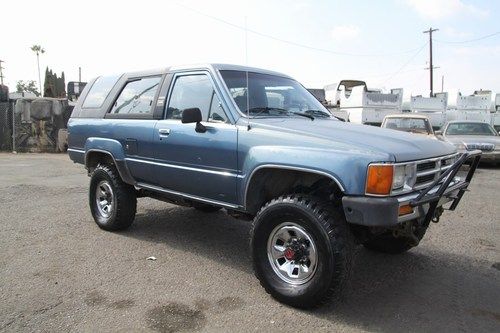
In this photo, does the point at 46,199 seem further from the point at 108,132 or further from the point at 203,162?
the point at 203,162

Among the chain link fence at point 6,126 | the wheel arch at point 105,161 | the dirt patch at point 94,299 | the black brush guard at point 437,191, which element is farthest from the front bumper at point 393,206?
the chain link fence at point 6,126

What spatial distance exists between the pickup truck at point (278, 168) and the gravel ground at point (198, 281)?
334mm

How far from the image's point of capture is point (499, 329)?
11.2ft

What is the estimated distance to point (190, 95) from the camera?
4.77m

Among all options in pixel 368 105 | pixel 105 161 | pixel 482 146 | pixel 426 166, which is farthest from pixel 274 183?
pixel 368 105

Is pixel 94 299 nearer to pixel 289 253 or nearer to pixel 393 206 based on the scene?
pixel 289 253

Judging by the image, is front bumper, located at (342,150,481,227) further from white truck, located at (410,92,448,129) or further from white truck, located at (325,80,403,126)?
white truck, located at (410,92,448,129)

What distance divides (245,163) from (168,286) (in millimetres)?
1307

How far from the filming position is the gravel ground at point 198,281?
11.4 feet

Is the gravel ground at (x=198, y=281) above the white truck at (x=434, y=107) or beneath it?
beneath

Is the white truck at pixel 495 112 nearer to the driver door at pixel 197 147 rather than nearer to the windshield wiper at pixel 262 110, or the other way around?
the windshield wiper at pixel 262 110

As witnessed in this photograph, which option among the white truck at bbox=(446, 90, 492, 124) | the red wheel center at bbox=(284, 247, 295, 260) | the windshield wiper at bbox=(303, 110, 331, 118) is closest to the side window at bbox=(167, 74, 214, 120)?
the windshield wiper at bbox=(303, 110, 331, 118)

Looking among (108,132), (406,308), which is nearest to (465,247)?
(406,308)

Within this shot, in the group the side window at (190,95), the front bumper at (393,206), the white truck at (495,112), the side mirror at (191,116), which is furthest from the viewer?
the white truck at (495,112)
